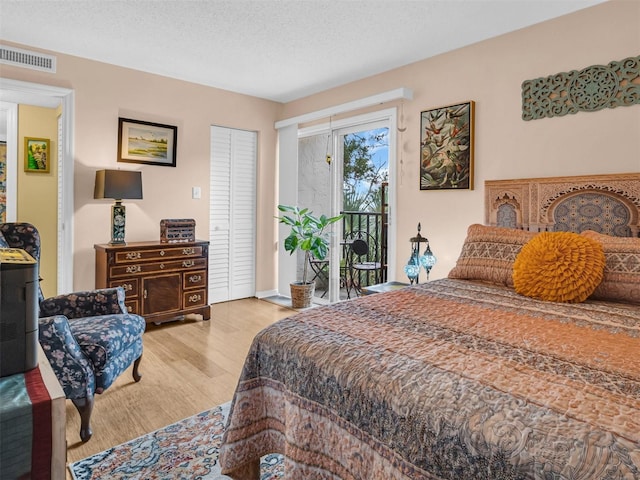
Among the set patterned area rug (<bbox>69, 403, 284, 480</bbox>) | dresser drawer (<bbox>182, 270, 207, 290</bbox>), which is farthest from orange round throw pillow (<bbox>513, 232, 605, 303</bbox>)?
dresser drawer (<bbox>182, 270, 207, 290</bbox>)

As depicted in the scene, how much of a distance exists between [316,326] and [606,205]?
214cm

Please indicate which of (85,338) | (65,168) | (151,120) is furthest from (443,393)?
(151,120)

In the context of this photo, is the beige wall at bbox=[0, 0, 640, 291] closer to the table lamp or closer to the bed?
the table lamp

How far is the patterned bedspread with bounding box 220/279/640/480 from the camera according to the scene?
32.3 inches

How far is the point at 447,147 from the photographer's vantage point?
132 inches

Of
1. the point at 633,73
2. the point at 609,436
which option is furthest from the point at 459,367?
the point at 633,73

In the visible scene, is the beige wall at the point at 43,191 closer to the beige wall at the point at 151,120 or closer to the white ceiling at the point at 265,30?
the beige wall at the point at 151,120

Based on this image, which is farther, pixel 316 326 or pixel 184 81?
pixel 184 81

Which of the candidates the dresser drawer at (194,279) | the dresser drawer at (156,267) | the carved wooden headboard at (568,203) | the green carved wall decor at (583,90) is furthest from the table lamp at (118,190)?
the green carved wall decor at (583,90)

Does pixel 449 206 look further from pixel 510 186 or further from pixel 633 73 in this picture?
pixel 633 73

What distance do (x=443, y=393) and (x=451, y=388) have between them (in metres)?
0.03

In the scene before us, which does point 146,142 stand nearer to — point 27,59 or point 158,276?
point 27,59

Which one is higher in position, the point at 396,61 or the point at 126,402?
the point at 396,61

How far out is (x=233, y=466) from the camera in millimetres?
1441
